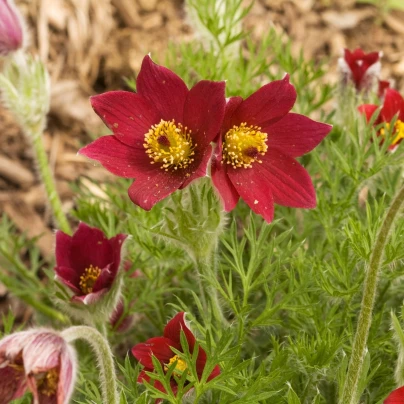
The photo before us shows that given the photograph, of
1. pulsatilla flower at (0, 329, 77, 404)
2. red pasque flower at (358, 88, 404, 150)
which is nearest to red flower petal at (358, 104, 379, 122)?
red pasque flower at (358, 88, 404, 150)

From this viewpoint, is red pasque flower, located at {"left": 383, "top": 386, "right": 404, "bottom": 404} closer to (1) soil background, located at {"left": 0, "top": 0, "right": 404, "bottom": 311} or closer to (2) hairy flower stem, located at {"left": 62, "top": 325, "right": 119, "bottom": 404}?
(2) hairy flower stem, located at {"left": 62, "top": 325, "right": 119, "bottom": 404}

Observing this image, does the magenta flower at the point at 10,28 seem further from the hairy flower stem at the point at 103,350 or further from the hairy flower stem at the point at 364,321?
the hairy flower stem at the point at 364,321

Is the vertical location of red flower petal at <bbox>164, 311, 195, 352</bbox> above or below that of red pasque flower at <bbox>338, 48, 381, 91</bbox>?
below

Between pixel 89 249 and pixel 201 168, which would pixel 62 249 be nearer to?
pixel 89 249

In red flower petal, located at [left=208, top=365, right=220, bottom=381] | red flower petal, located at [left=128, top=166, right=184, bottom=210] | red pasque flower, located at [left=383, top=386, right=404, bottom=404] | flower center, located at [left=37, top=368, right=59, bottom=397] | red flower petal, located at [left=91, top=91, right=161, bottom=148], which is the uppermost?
red flower petal, located at [left=91, top=91, right=161, bottom=148]

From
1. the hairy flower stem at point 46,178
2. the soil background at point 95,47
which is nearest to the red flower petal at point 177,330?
the hairy flower stem at point 46,178

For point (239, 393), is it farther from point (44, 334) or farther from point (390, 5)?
point (390, 5)

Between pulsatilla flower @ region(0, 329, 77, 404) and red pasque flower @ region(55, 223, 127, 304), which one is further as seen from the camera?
red pasque flower @ region(55, 223, 127, 304)
